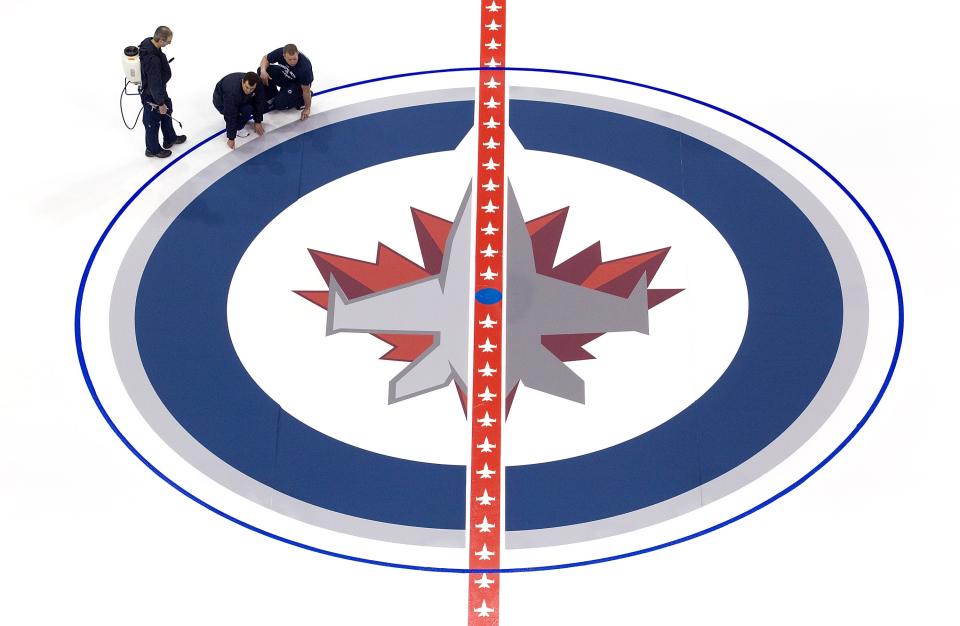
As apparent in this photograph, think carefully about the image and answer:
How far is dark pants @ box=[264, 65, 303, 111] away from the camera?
9.69 m

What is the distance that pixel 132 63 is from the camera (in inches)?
362

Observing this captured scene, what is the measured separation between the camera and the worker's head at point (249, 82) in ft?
30.3

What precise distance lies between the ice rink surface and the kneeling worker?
0.58ft

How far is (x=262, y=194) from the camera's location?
928 cm

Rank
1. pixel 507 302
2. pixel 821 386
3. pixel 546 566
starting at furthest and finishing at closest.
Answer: pixel 507 302 → pixel 821 386 → pixel 546 566

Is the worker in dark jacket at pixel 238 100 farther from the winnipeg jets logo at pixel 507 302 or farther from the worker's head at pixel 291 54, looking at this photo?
the winnipeg jets logo at pixel 507 302

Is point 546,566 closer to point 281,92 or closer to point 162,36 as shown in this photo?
point 281,92

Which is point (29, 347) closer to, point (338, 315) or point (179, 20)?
point (338, 315)

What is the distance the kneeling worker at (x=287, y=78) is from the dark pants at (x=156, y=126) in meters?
0.83

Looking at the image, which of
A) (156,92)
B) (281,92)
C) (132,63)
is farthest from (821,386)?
(132,63)

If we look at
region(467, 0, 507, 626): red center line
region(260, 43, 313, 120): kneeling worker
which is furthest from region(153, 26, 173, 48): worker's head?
region(467, 0, 507, 626): red center line

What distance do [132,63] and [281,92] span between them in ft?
4.09

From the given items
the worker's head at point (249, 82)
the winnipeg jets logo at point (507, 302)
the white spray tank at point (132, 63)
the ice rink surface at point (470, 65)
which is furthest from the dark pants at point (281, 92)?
the winnipeg jets logo at point (507, 302)

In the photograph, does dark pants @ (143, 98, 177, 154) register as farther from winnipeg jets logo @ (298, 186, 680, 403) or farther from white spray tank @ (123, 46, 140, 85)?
winnipeg jets logo @ (298, 186, 680, 403)
